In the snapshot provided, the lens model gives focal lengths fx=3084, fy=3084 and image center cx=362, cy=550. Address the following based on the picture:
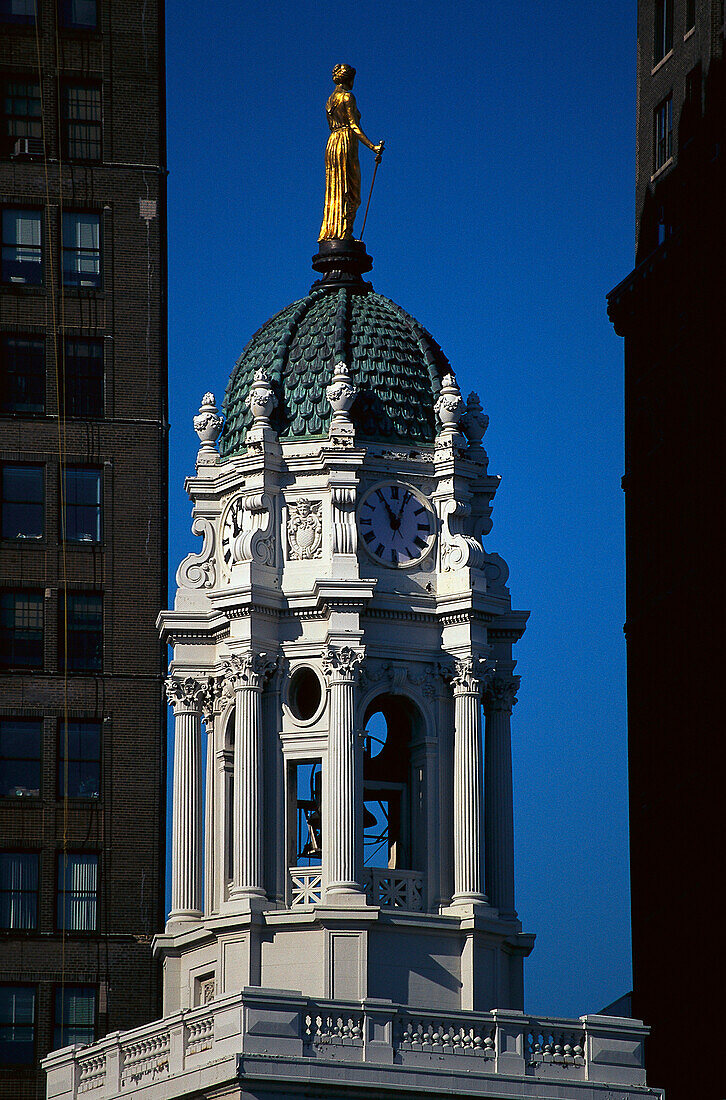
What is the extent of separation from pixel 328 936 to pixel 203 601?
1018cm

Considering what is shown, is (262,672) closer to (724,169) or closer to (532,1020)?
(532,1020)

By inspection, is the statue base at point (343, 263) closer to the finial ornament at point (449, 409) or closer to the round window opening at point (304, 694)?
the finial ornament at point (449, 409)

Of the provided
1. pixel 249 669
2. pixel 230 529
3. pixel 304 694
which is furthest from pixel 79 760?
pixel 249 669

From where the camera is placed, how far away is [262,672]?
77062 millimetres

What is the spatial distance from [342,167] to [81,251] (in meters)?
10.3

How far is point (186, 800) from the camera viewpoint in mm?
→ 78062

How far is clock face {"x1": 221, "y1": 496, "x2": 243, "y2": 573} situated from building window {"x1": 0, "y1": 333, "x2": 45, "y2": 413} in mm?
11801

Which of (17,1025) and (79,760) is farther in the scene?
(79,760)

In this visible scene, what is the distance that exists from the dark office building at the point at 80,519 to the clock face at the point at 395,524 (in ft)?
39.0

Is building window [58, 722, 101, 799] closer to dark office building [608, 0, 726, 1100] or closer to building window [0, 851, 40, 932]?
building window [0, 851, 40, 932]

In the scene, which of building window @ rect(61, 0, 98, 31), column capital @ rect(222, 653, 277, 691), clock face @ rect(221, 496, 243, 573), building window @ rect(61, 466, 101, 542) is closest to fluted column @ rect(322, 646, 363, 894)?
column capital @ rect(222, 653, 277, 691)

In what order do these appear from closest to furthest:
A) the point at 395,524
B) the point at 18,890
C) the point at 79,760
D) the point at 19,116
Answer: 1. the point at 395,524
2. the point at 18,890
3. the point at 79,760
4. the point at 19,116

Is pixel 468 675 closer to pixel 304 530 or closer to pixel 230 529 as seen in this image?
pixel 304 530

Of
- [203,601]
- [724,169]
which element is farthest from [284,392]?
[724,169]
